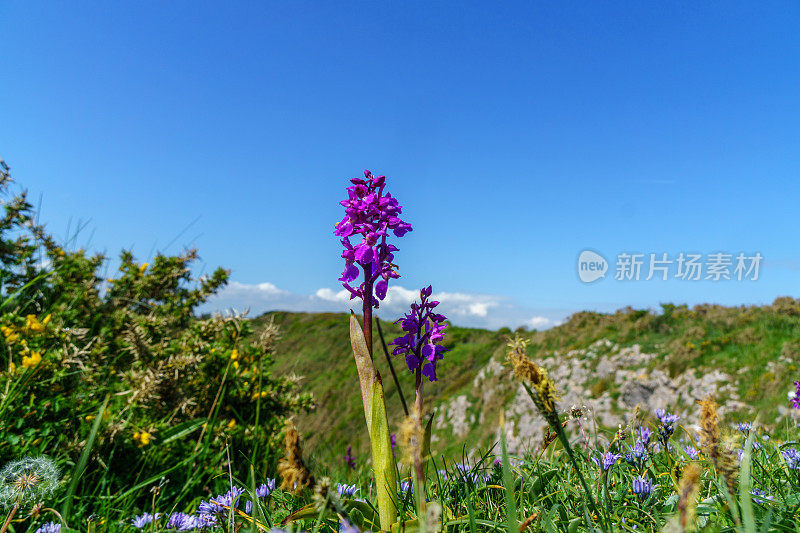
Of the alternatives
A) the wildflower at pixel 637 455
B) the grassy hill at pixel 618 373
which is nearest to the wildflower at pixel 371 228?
the wildflower at pixel 637 455

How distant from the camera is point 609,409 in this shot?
16.2 m

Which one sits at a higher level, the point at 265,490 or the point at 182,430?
the point at 265,490

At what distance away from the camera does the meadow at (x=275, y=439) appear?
170 centimetres

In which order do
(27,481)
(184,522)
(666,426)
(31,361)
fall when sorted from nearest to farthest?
→ (184,522) < (27,481) < (666,426) < (31,361)

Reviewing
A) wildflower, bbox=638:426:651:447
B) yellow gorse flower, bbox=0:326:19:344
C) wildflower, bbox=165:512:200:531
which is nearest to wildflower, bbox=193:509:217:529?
wildflower, bbox=165:512:200:531

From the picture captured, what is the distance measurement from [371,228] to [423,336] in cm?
64

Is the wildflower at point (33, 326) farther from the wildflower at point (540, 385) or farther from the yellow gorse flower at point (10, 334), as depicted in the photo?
the wildflower at point (540, 385)

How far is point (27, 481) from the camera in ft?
7.66

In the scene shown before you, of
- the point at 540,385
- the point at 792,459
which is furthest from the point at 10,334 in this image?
the point at 792,459

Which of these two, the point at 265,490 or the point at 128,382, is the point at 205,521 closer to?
the point at 265,490

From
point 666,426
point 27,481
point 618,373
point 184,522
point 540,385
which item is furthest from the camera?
point 618,373

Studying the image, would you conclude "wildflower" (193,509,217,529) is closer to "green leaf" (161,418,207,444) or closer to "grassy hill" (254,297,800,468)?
"green leaf" (161,418,207,444)

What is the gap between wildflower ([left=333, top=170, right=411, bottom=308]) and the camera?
90.1 inches

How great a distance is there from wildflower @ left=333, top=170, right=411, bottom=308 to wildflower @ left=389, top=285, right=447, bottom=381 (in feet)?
0.84
